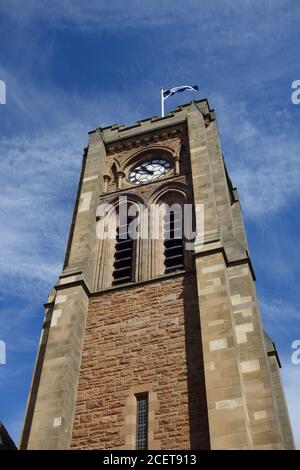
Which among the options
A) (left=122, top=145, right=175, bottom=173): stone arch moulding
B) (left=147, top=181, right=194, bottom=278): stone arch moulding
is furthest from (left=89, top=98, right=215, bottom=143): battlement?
(left=147, top=181, right=194, bottom=278): stone arch moulding

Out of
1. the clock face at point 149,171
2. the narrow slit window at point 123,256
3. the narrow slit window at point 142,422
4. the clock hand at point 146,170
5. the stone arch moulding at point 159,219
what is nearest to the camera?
the narrow slit window at point 142,422

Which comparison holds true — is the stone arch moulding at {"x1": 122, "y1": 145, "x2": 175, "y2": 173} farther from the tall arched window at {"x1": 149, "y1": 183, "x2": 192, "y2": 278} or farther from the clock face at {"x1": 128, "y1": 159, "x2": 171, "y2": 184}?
the tall arched window at {"x1": 149, "y1": 183, "x2": 192, "y2": 278}

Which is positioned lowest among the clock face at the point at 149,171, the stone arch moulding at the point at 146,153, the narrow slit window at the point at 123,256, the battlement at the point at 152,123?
the narrow slit window at the point at 123,256

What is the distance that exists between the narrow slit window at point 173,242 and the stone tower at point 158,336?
0.04 meters

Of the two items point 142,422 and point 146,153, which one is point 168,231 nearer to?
point 146,153

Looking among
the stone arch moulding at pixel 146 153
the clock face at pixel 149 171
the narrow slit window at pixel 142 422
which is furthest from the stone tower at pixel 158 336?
the stone arch moulding at pixel 146 153

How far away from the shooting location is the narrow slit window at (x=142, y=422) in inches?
A: 547

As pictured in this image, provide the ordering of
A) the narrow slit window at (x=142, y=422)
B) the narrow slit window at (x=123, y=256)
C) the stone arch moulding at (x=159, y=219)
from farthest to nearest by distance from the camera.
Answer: the narrow slit window at (x=123, y=256) → the stone arch moulding at (x=159, y=219) → the narrow slit window at (x=142, y=422)

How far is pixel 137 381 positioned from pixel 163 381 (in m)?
0.69

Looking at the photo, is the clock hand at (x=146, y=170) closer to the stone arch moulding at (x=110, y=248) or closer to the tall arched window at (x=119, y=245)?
the stone arch moulding at (x=110, y=248)

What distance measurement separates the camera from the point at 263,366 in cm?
1415

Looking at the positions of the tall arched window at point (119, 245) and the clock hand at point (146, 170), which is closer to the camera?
the tall arched window at point (119, 245)

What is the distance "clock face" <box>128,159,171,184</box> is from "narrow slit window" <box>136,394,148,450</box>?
33.1ft
